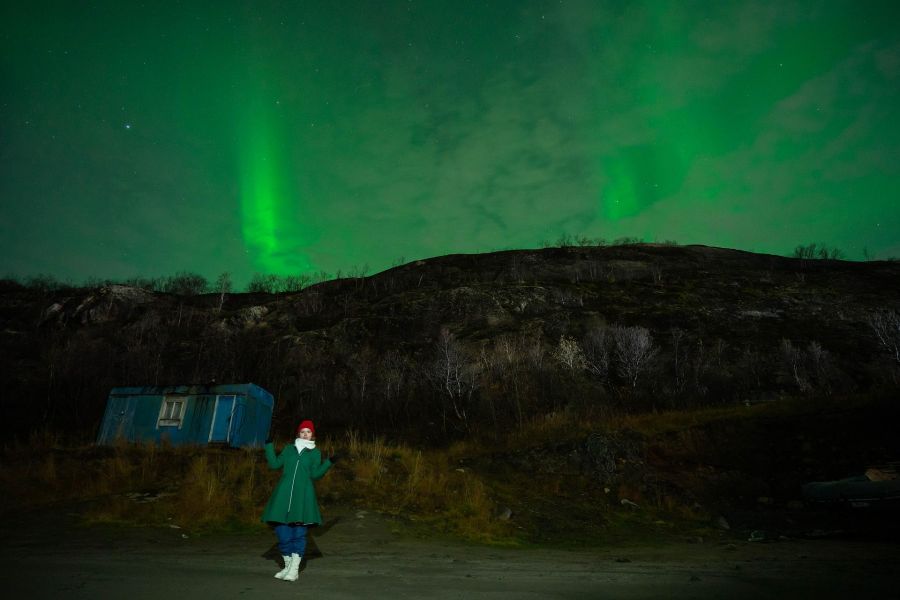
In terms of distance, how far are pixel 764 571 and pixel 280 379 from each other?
4238cm

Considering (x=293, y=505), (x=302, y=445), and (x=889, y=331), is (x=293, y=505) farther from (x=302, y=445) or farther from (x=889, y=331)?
(x=889, y=331)

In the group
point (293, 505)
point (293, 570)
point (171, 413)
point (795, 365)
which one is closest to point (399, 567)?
point (293, 570)

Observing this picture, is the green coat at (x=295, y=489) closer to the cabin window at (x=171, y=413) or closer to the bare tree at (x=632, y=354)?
the cabin window at (x=171, y=413)

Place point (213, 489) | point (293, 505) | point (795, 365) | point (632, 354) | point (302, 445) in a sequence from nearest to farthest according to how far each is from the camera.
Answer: point (293, 505) < point (302, 445) < point (213, 489) < point (795, 365) < point (632, 354)

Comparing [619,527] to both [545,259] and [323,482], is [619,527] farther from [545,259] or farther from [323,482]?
[545,259]

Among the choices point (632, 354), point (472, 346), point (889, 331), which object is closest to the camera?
point (632, 354)

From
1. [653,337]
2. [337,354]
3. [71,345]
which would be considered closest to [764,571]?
[653,337]

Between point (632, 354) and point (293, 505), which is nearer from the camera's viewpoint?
point (293, 505)

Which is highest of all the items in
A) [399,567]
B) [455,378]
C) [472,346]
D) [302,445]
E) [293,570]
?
[472,346]

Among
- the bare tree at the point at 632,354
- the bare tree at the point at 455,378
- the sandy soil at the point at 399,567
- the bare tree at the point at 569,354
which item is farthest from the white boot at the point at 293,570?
the bare tree at the point at 569,354

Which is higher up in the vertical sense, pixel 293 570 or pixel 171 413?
pixel 171 413

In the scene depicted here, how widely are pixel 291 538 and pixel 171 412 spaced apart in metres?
19.0

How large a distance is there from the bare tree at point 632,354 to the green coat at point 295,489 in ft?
104

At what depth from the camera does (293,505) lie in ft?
17.0
